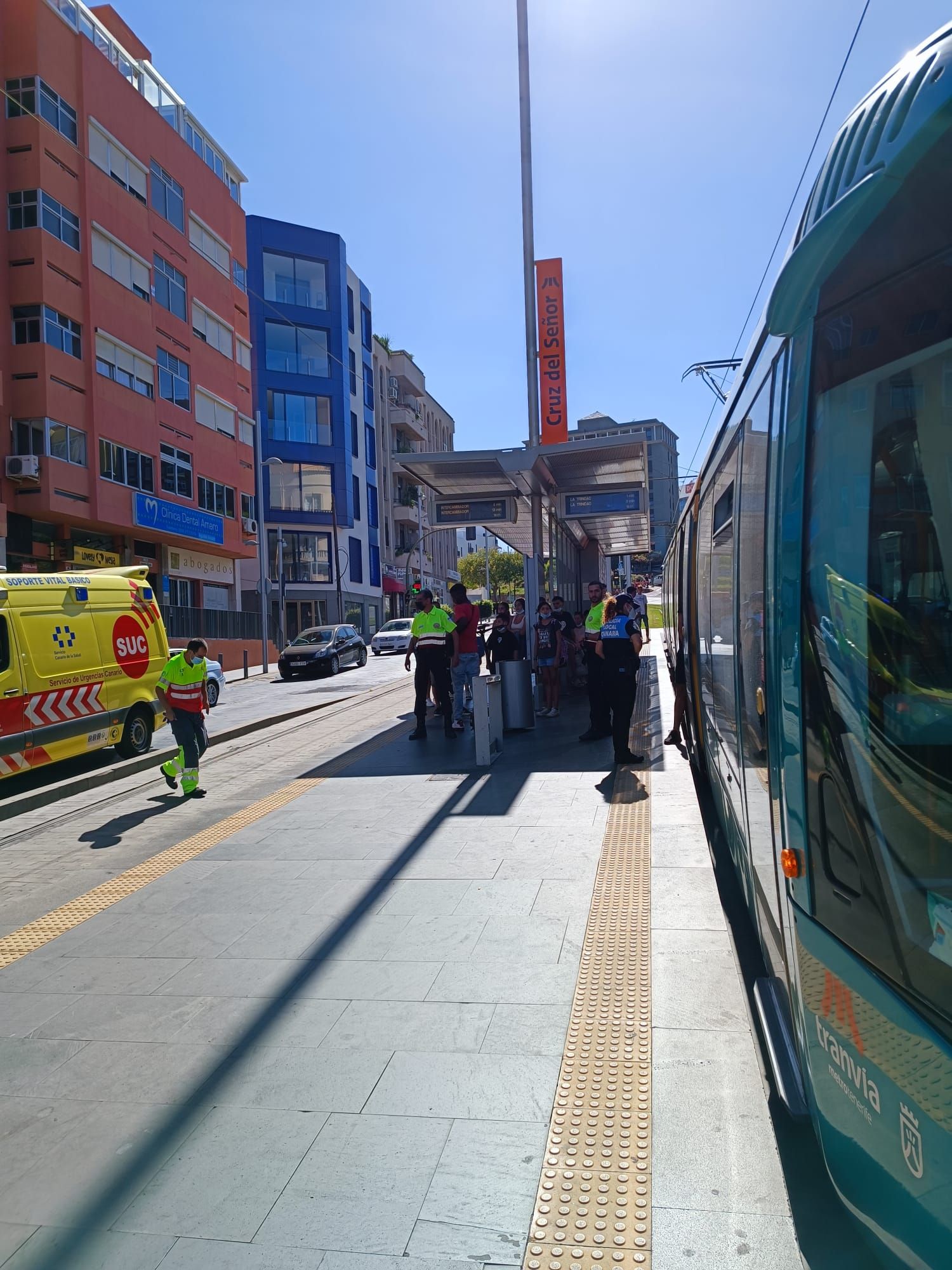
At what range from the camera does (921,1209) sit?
201 cm

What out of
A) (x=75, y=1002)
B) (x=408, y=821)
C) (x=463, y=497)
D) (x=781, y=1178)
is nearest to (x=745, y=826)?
(x=781, y=1178)

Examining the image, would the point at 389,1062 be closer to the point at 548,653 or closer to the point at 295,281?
→ the point at 548,653

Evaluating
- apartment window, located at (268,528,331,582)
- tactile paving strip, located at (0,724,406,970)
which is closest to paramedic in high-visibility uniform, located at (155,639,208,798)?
tactile paving strip, located at (0,724,406,970)

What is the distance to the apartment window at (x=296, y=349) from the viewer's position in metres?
52.4

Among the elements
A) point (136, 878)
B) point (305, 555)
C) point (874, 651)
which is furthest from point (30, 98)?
point (305, 555)

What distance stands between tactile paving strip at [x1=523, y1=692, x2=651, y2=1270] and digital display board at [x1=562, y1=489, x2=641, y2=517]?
37.8ft

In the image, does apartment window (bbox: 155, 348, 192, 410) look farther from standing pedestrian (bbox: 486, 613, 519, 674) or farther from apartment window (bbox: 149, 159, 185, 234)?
standing pedestrian (bbox: 486, 613, 519, 674)

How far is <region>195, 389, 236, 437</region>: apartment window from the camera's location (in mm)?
34188

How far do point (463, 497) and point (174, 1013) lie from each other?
43.1 ft

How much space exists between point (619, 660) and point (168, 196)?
28.7 metres

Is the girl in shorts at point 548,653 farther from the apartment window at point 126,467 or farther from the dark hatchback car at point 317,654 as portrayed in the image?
the apartment window at point 126,467

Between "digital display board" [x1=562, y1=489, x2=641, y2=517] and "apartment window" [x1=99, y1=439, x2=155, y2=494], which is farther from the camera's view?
"apartment window" [x1=99, y1=439, x2=155, y2=494]

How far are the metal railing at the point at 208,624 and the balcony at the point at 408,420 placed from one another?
2878 cm

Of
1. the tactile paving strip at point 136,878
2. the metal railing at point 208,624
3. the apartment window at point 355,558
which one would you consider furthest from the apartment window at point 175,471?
the tactile paving strip at point 136,878
